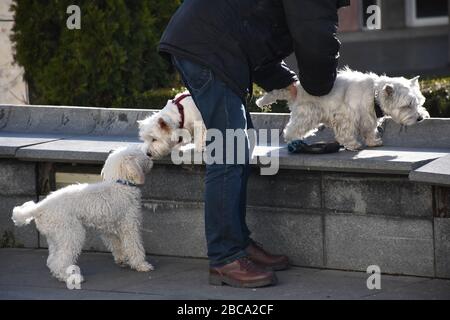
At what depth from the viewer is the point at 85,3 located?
9.82 meters

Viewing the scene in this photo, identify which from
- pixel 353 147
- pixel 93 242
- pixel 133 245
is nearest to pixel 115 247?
pixel 133 245

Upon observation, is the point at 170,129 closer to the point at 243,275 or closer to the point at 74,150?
the point at 74,150

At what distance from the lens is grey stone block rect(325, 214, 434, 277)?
20.3 ft

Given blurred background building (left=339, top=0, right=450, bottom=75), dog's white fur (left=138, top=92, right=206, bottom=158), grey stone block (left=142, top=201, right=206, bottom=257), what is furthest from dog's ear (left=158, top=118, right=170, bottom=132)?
blurred background building (left=339, top=0, right=450, bottom=75)

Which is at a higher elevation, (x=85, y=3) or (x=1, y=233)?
Result: (x=85, y=3)

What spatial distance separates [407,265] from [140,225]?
1.68m

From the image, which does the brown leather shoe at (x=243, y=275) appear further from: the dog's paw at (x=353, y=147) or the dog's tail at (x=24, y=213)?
the dog's tail at (x=24, y=213)

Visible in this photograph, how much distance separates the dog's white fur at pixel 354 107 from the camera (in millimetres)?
6574

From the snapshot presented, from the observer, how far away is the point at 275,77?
263 inches

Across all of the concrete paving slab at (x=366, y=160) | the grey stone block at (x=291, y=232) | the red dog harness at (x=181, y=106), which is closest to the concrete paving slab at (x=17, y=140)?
the red dog harness at (x=181, y=106)

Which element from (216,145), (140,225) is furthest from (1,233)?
(216,145)

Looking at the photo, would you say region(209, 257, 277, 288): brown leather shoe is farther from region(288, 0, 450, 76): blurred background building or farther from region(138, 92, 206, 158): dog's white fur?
region(288, 0, 450, 76): blurred background building
